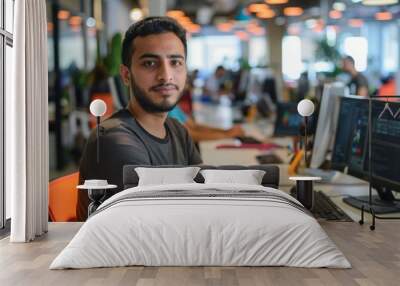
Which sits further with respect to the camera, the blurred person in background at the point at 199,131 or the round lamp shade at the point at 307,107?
the blurred person in background at the point at 199,131

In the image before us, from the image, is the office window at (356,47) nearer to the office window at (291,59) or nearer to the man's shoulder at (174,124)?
the office window at (291,59)

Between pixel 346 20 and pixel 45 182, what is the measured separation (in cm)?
2020

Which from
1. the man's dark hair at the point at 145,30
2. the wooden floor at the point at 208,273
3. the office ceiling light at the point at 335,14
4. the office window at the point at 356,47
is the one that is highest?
the office ceiling light at the point at 335,14

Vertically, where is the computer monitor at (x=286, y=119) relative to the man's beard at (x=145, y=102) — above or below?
below

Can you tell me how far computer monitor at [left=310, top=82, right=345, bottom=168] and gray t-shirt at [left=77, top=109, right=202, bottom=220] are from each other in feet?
3.50

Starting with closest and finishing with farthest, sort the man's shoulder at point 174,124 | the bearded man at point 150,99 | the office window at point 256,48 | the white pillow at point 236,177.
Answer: the white pillow at point 236,177 < the bearded man at point 150,99 < the man's shoulder at point 174,124 < the office window at point 256,48

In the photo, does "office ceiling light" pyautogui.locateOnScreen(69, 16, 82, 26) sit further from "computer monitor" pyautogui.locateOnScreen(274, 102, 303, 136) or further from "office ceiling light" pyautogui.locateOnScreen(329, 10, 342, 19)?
"office ceiling light" pyautogui.locateOnScreen(329, 10, 342, 19)

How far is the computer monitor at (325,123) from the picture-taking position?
23.1 ft

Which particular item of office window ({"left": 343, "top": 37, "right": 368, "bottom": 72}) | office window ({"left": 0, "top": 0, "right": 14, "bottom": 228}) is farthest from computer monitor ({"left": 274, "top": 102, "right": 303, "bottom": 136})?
office window ({"left": 343, "top": 37, "right": 368, "bottom": 72})

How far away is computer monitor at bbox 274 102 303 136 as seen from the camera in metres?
8.85

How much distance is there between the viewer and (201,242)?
4828 millimetres

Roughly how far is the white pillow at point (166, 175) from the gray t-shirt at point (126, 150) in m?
0.46

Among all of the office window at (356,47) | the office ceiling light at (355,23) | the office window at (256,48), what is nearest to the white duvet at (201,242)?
the office window at (356,47)

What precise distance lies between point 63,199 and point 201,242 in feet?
7.62
